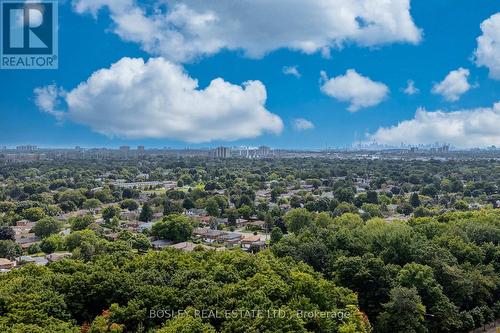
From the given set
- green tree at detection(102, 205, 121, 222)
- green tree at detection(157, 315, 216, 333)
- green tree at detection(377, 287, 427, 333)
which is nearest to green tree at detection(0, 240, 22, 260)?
green tree at detection(102, 205, 121, 222)

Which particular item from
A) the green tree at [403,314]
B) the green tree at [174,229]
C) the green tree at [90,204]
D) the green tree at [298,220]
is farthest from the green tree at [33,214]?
the green tree at [403,314]

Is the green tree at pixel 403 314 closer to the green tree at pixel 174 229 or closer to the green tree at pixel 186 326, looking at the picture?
the green tree at pixel 186 326

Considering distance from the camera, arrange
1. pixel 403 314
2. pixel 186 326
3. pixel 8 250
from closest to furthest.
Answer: pixel 186 326, pixel 403 314, pixel 8 250

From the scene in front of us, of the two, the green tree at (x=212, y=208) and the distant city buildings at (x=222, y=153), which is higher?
the distant city buildings at (x=222, y=153)

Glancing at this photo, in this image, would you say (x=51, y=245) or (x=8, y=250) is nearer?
(x=8, y=250)

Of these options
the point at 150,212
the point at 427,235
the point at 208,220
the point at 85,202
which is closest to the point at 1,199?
the point at 85,202

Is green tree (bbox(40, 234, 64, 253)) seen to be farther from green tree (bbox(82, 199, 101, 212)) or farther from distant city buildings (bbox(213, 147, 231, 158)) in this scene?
distant city buildings (bbox(213, 147, 231, 158))

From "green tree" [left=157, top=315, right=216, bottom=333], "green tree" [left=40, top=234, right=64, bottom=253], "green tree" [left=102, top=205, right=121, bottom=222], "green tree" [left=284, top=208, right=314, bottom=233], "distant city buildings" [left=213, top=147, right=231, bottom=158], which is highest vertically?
"distant city buildings" [left=213, top=147, right=231, bottom=158]

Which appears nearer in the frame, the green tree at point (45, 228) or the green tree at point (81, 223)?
the green tree at point (45, 228)

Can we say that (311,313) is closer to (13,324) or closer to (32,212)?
(13,324)

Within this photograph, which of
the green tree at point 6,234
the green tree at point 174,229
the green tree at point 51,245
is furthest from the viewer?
the green tree at point 174,229

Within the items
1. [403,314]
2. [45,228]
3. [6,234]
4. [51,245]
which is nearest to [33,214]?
[45,228]

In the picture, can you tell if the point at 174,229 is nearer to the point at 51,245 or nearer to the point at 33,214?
the point at 51,245
